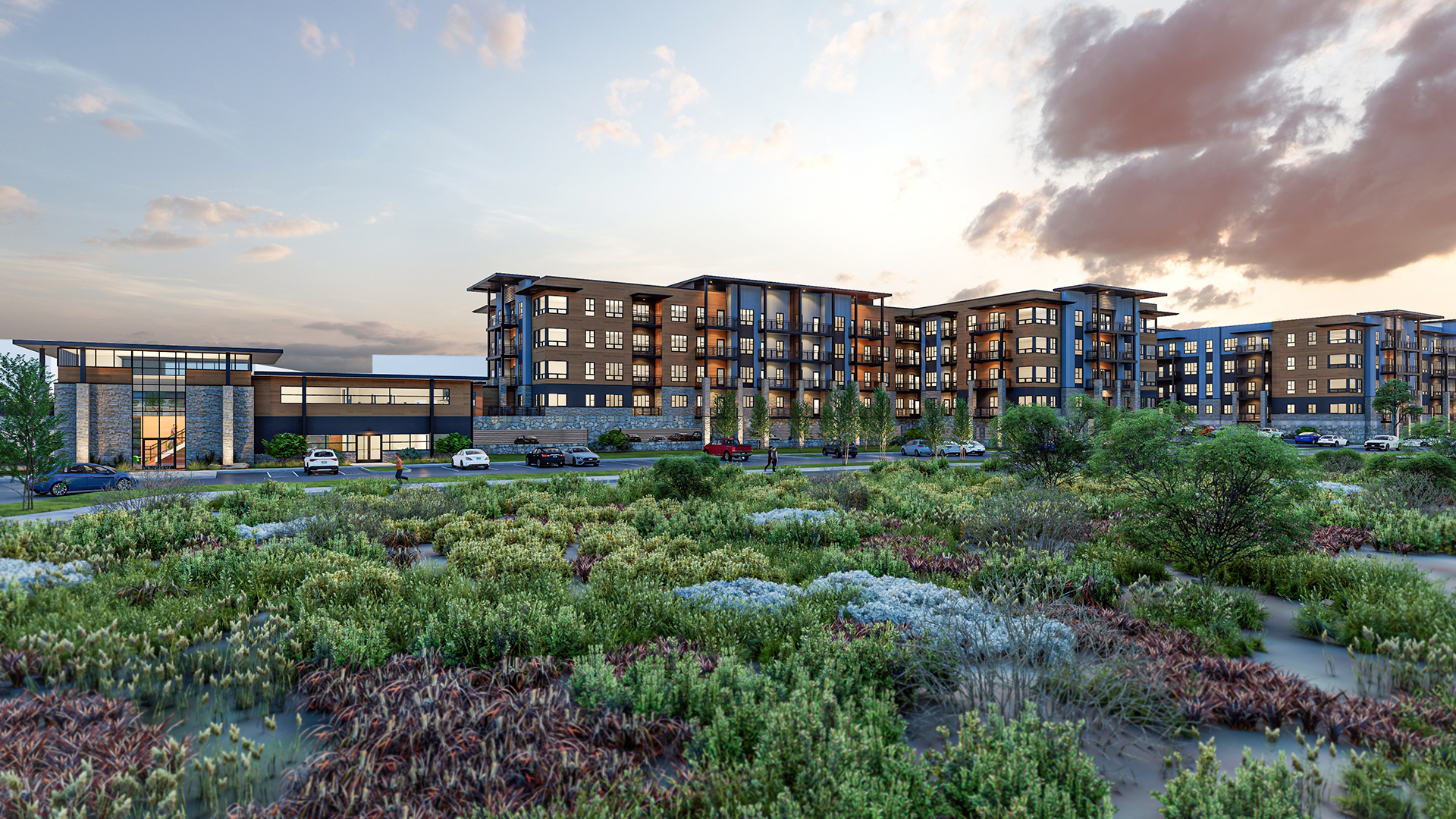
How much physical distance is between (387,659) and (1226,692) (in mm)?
8723

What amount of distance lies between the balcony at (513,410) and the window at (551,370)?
317cm

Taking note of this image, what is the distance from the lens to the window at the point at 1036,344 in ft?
267

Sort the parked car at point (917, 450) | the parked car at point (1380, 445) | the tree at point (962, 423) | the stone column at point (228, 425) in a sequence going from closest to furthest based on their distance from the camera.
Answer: the stone column at point (228, 425) < the parked car at point (917, 450) < the parked car at point (1380, 445) < the tree at point (962, 423)

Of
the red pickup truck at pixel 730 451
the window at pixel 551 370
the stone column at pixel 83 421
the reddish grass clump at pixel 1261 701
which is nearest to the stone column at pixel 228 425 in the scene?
the stone column at pixel 83 421

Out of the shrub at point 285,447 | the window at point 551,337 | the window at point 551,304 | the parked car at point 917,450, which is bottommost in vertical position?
the parked car at point 917,450

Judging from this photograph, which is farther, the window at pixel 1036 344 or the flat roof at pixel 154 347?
the window at pixel 1036 344

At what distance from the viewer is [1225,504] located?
10945 mm

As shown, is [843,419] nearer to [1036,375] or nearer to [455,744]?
[1036,375]

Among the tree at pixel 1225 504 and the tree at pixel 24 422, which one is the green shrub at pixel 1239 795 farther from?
the tree at pixel 24 422

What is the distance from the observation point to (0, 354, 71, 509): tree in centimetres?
1969

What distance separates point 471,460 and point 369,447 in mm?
18199

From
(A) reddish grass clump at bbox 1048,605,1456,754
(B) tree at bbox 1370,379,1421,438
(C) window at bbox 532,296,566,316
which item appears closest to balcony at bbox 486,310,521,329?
(C) window at bbox 532,296,566,316

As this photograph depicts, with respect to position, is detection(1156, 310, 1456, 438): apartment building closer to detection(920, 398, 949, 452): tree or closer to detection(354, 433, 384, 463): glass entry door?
detection(920, 398, 949, 452): tree

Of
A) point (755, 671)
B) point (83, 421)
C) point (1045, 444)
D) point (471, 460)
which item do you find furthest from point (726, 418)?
point (755, 671)
